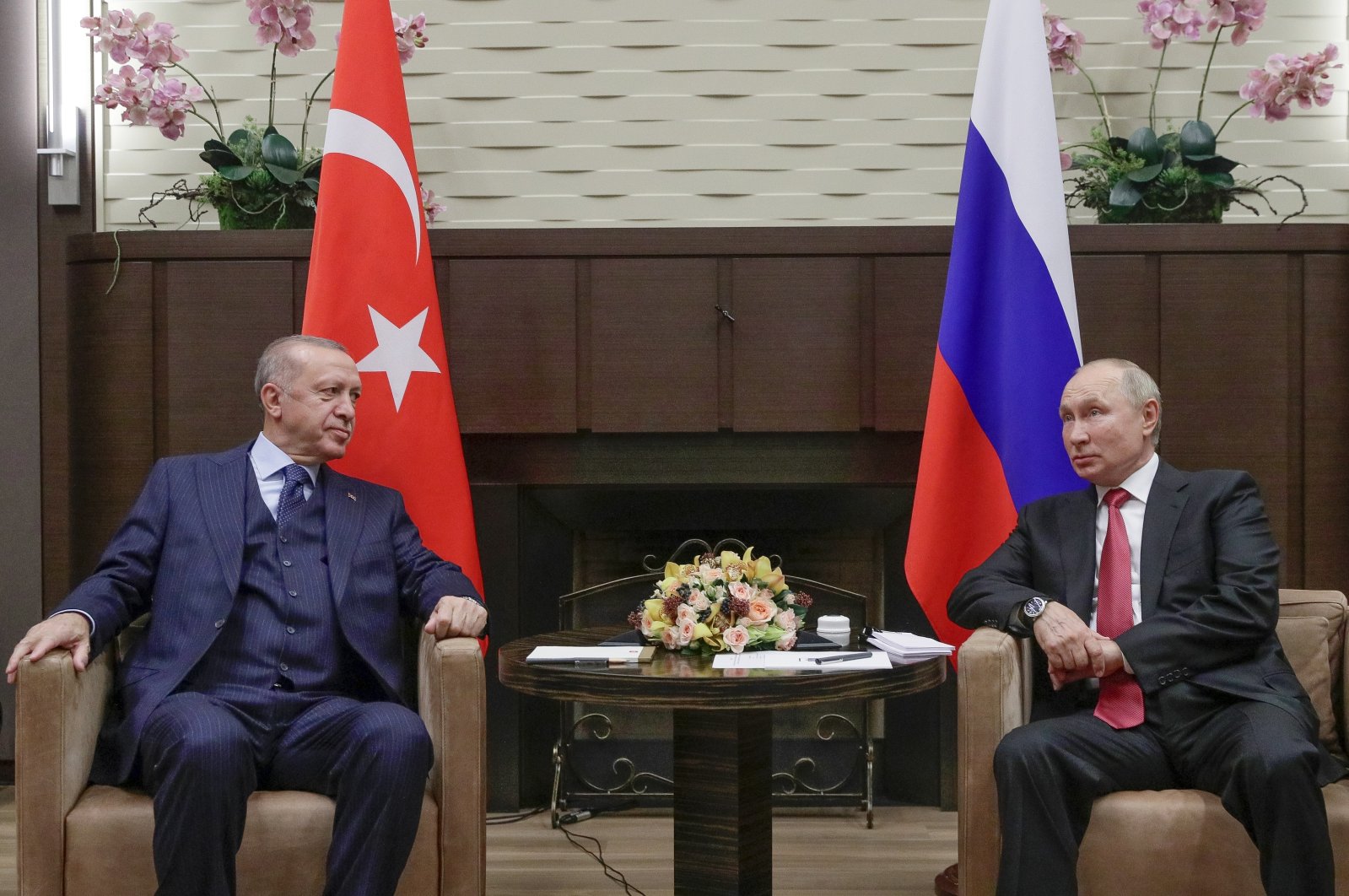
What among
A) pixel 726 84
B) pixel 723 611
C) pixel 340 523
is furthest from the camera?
pixel 726 84

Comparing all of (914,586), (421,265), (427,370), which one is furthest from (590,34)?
(914,586)

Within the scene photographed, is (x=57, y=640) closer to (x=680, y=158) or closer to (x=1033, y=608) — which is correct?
(x=1033, y=608)

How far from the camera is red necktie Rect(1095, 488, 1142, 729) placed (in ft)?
8.10

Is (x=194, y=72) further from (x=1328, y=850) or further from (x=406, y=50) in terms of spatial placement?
(x=1328, y=850)

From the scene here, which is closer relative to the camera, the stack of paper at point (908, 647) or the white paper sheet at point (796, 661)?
the white paper sheet at point (796, 661)

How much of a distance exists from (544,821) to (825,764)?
91 centimetres

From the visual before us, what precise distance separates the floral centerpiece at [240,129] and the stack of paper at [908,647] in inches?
88.3

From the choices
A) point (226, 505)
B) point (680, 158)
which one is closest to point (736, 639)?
point (226, 505)

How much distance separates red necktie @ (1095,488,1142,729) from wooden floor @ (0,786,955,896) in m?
0.89

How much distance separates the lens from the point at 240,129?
3811 mm

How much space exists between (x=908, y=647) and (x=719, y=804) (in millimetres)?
503

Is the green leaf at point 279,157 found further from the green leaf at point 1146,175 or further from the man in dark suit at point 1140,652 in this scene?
the green leaf at point 1146,175

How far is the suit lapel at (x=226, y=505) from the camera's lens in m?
2.64

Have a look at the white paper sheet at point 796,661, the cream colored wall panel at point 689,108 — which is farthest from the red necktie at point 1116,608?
the cream colored wall panel at point 689,108
